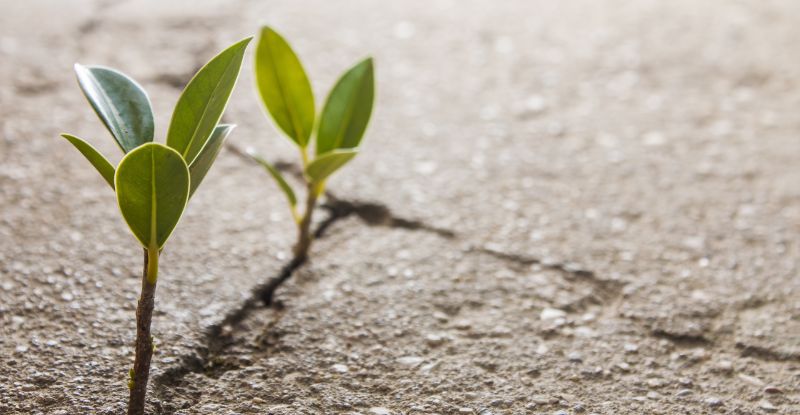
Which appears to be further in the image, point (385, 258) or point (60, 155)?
point (60, 155)

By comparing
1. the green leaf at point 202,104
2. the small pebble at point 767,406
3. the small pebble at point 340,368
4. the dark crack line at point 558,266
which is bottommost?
the small pebble at point 767,406

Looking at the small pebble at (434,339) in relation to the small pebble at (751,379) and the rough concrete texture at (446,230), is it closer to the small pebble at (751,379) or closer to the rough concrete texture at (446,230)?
the rough concrete texture at (446,230)

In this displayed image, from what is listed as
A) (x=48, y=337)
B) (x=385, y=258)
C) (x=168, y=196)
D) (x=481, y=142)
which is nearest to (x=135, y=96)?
(x=168, y=196)

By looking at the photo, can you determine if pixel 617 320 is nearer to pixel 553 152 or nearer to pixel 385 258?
pixel 385 258

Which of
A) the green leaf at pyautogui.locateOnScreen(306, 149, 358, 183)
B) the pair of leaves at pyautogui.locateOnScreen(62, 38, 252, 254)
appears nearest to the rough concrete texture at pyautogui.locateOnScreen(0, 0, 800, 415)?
the green leaf at pyautogui.locateOnScreen(306, 149, 358, 183)

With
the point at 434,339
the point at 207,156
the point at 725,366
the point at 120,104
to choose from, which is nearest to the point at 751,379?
the point at 725,366

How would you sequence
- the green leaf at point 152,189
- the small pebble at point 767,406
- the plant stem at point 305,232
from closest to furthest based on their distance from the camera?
the green leaf at point 152,189 < the small pebble at point 767,406 < the plant stem at point 305,232

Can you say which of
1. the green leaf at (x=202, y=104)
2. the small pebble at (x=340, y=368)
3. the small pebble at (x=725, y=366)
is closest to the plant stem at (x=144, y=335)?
the green leaf at (x=202, y=104)
